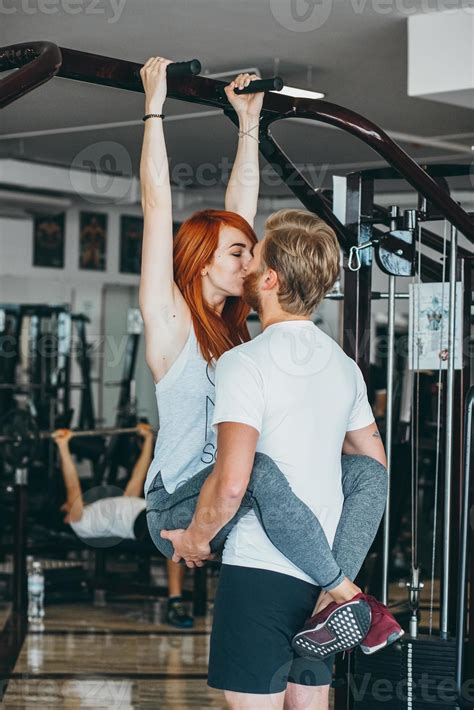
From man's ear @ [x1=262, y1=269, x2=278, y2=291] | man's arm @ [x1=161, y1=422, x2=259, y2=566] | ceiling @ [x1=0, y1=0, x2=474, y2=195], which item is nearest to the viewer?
man's arm @ [x1=161, y1=422, x2=259, y2=566]

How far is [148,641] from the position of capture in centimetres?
475

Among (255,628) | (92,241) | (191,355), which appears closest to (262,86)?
(191,355)

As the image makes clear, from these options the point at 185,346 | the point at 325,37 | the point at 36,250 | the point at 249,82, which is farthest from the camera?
the point at 36,250

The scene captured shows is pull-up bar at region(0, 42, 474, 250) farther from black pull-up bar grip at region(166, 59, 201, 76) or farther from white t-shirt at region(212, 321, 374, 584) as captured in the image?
white t-shirt at region(212, 321, 374, 584)

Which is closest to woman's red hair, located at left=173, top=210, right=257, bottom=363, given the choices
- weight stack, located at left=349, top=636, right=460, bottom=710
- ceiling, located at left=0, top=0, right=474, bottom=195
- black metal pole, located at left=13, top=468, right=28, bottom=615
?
weight stack, located at left=349, top=636, right=460, bottom=710

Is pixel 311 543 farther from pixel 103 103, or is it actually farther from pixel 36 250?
pixel 36 250

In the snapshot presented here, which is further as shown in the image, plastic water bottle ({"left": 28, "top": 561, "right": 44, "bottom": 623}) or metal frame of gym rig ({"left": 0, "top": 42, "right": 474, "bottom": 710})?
plastic water bottle ({"left": 28, "top": 561, "right": 44, "bottom": 623})

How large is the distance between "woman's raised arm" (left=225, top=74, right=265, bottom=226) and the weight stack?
1.15 meters

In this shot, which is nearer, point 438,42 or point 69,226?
point 438,42

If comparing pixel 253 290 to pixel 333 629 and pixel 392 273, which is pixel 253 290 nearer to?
pixel 333 629

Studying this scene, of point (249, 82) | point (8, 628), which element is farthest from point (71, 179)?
point (249, 82)

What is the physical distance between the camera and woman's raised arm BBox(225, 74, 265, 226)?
226 centimetres

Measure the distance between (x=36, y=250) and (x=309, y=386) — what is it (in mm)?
7801

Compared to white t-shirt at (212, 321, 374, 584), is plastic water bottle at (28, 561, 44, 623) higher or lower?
lower
